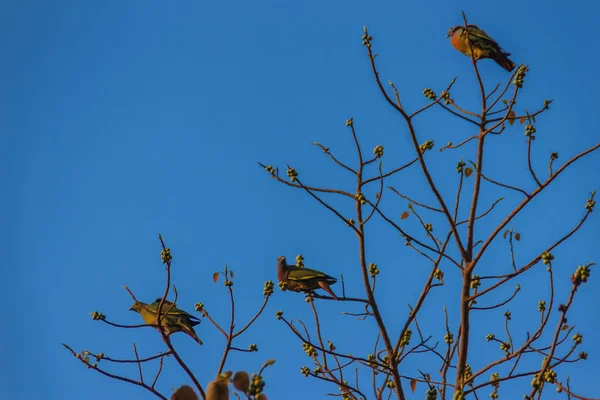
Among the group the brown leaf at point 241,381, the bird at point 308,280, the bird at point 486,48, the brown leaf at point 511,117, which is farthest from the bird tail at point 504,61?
the brown leaf at point 241,381

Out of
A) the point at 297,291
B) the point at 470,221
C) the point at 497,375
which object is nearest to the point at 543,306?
the point at 497,375

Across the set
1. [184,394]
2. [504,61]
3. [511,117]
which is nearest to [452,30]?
[504,61]

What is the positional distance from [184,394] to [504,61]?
→ 5374 mm

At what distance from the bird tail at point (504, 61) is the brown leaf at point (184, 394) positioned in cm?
519

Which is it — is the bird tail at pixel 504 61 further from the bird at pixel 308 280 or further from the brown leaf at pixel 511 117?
the bird at pixel 308 280

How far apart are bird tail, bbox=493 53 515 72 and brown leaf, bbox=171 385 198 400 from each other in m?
5.19

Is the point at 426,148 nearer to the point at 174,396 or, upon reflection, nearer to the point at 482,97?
the point at 482,97

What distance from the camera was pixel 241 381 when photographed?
111 inches

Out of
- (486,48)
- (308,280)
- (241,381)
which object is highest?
(486,48)

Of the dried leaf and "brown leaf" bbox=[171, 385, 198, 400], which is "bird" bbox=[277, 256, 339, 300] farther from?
"brown leaf" bbox=[171, 385, 198, 400]

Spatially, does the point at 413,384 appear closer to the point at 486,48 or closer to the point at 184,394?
the point at 184,394

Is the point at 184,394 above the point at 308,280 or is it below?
below

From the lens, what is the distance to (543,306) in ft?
16.8

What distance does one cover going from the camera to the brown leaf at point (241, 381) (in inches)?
110
